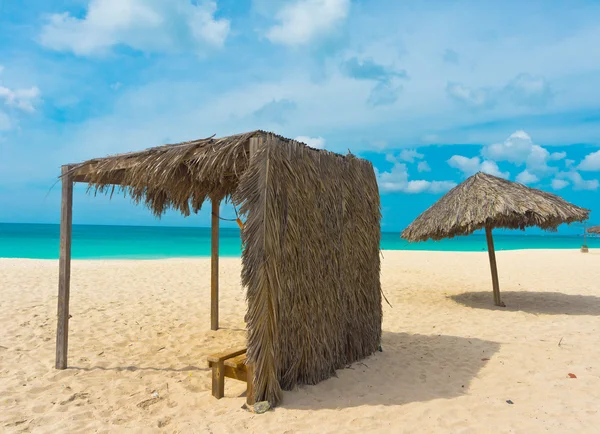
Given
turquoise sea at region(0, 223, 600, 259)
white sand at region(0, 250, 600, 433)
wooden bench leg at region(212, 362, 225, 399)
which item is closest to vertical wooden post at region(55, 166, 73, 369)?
white sand at region(0, 250, 600, 433)

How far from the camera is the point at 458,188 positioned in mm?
8133

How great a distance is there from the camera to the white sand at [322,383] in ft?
10.3

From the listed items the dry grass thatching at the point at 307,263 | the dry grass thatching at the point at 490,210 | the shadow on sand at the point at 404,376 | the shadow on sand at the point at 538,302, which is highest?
the dry grass thatching at the point at 490,210

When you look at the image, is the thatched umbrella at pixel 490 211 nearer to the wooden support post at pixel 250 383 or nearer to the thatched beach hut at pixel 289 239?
the thatched beach hut at pixel 289 239

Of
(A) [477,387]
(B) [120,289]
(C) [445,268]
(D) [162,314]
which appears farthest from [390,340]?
(C) [445,268]

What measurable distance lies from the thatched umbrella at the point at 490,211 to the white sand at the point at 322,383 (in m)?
1.46

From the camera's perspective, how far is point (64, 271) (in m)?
4.41

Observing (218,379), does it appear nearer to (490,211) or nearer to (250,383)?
(250,383)

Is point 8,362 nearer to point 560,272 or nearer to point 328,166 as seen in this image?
point 328,166

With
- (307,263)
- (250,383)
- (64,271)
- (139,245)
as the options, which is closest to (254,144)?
(307,263)

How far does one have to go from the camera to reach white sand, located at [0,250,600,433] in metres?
3.14

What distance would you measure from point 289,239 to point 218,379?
4.34 feet

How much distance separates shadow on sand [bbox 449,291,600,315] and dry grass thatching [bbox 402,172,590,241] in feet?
4.76

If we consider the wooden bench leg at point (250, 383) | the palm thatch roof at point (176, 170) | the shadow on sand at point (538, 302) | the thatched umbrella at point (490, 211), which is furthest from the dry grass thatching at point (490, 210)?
the wooden bench leg at point (250, 383)
